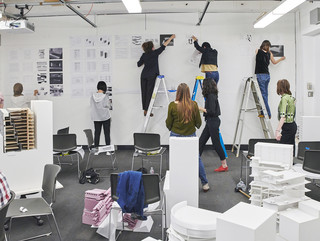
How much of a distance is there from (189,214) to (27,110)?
2458 mm

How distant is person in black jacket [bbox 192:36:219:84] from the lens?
6266mm

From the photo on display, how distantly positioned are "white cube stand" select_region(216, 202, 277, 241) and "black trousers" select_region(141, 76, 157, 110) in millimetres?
4863

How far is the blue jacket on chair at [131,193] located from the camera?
265cm

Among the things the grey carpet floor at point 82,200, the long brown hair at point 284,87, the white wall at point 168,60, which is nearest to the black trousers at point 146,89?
the white wall at point 168,60

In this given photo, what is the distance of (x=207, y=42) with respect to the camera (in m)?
6.54

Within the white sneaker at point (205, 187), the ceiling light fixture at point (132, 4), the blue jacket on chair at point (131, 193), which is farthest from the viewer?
the ceiling light fixture at point (132, 4)

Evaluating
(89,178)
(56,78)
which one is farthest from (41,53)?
(89,178)

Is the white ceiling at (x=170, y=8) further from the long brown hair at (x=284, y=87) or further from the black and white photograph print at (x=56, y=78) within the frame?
the long brown hair at (x=284, y=87)

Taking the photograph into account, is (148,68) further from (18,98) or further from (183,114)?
(183,114)

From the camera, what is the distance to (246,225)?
1.61 meters

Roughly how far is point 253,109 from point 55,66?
4.76 metres

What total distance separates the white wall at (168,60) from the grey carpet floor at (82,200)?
1.15 m

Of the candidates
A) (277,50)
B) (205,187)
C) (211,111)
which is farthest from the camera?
(277,50)

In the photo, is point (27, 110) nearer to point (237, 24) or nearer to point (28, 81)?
point (28, 81)
